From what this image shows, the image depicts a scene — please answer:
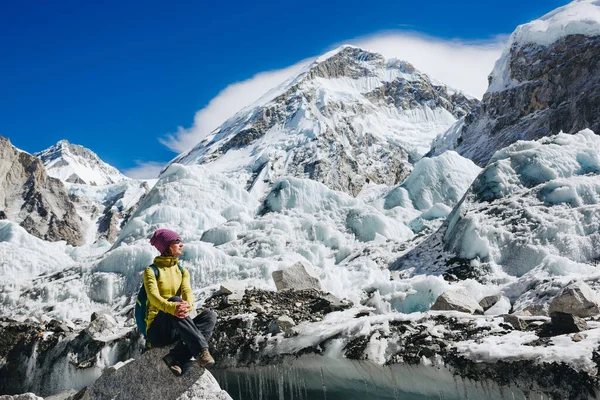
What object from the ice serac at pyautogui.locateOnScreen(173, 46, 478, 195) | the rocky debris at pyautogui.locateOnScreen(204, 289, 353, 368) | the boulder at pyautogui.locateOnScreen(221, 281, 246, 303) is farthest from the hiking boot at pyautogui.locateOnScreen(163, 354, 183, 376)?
the ice serac at pyautogui.locateOnScreen(173, 46, 478, 195)

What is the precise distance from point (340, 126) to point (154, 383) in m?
102

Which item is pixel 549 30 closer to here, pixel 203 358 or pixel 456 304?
pixel 456 304

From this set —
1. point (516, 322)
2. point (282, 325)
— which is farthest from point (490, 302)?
point (282, 325)

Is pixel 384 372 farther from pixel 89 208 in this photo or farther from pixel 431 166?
pixel 89 208

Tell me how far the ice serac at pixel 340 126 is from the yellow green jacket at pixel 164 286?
72.1 meters

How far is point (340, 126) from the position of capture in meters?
105

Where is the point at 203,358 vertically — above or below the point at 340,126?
below

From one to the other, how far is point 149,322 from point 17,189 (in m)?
98.2

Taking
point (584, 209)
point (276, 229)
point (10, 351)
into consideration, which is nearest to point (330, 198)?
point (276, 229)

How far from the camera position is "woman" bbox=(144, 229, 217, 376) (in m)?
4.77

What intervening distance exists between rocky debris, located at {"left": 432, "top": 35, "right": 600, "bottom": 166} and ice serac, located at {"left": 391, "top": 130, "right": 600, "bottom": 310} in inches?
1337

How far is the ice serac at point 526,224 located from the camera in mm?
13898

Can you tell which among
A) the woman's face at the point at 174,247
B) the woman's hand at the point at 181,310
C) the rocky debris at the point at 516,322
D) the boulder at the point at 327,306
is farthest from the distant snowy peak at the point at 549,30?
the woman's hand at the point at 181,310

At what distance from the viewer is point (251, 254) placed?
2355 cm
